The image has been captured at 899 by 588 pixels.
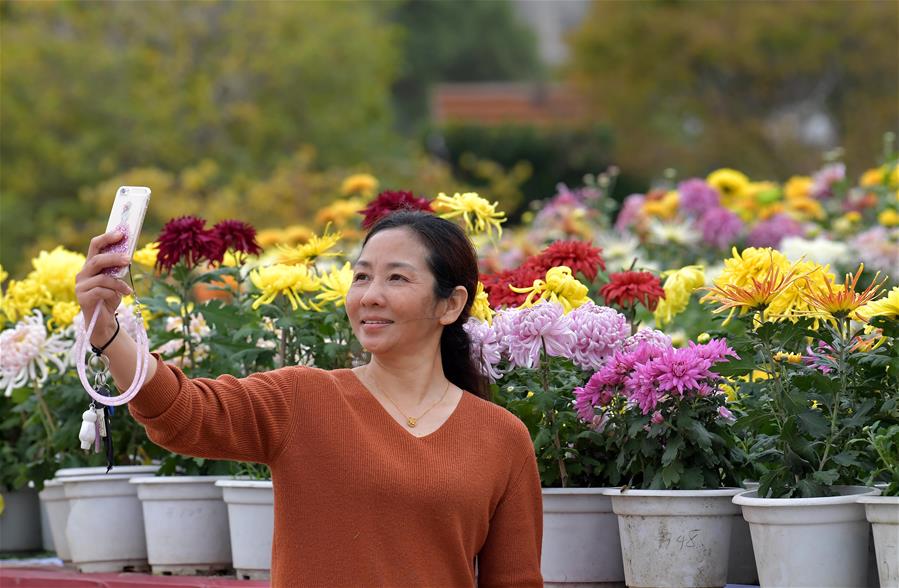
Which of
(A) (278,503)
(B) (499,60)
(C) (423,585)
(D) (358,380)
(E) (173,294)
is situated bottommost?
(C) (423,585)

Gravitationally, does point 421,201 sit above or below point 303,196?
below

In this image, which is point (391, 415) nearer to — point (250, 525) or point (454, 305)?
point (454, 305)

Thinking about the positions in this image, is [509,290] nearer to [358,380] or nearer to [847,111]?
[358,380]

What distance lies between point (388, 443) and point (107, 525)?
185 cm

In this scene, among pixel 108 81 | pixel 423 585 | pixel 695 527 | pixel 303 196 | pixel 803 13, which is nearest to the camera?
pixel 423 585

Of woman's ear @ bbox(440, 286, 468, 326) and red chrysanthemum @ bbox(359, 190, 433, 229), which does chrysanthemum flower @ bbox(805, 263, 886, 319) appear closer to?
woman's ear @ bbox(440, 286, 468, 326)

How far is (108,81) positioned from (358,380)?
1979 centimetres

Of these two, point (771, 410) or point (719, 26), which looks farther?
point (719, 26)

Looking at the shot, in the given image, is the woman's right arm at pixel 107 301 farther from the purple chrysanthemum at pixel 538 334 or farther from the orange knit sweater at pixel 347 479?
the purple chrysanthemum at pixel 538 334

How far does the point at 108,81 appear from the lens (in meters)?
22.0

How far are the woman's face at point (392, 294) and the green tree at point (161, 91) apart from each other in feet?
58.3

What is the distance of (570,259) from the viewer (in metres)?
4.23

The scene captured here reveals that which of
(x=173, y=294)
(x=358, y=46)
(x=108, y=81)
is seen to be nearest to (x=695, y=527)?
(x=173, y=294)

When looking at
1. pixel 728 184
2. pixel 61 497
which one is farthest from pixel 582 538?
pixel 728 184
